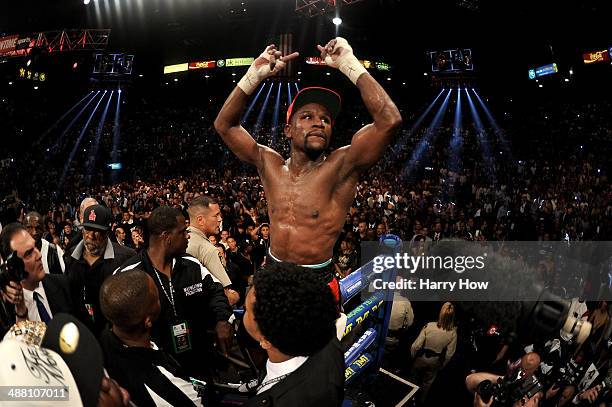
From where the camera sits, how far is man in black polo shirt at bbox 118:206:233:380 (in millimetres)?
2539

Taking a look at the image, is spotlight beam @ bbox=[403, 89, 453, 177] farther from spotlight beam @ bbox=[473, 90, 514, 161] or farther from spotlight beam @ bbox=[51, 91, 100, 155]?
spotlight beam @ bbox=[51, 91, 100, 155]

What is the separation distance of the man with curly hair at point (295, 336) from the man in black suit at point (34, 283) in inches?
47.0

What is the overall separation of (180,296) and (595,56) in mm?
20646

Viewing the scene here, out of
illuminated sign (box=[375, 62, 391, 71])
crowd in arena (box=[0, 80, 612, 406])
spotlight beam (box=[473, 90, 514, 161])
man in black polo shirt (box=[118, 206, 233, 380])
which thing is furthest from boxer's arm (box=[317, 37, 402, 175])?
illuminated sign (box=[375, 62, 391, 71])

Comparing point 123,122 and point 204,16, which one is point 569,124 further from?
point 123,122

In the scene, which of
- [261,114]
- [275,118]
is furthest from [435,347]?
[261,114]

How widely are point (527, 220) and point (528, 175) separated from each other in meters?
7.73

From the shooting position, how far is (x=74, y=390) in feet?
3.35

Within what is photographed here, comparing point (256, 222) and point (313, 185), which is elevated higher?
point (313, 185)

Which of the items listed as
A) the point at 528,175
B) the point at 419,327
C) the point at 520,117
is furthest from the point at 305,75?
the point at 419,327

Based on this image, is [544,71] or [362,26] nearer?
[544,71]

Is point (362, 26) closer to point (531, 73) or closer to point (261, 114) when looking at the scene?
point (261, 114)

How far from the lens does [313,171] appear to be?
258 cm

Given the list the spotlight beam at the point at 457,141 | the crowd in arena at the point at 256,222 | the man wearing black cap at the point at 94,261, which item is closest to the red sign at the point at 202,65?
the crowd in arena at the point at 256,222
